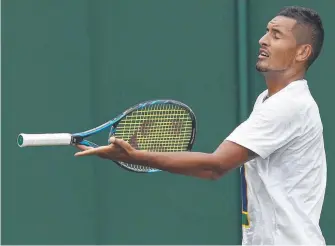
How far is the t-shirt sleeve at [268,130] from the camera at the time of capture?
353cm

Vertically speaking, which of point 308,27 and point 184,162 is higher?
point 308,27

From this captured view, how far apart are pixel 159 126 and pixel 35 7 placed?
5.62 ft

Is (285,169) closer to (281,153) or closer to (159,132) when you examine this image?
(281,153)

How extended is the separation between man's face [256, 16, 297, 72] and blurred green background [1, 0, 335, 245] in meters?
1.97

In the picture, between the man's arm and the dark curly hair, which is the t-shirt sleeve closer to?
the man's arm

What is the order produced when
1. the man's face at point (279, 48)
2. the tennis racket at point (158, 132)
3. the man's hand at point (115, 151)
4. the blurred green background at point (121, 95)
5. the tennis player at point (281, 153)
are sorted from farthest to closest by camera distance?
the blurred green background at point (121, 95) → the tennis racket at point (158, 132) → the man's face at point (279, 48) → the tennis player at point (281, 153) → the man's hand at point (115, 151)

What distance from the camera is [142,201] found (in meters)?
5.81

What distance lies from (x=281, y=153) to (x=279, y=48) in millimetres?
394

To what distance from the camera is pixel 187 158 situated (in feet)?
11.3

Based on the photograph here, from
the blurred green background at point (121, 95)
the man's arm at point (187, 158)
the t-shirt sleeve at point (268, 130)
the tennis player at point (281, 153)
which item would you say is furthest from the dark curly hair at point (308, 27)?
the blurred green background at point (121, 95)

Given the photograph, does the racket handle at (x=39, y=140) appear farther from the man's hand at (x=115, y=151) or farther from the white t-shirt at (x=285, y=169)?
the white t-shirt at (x=285, y=169)

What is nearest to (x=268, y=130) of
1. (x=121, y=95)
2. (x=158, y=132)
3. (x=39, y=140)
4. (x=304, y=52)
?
(x=304, y=52)

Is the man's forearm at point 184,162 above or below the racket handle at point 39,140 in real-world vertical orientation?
below

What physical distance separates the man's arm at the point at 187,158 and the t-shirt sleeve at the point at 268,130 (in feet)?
0.11
